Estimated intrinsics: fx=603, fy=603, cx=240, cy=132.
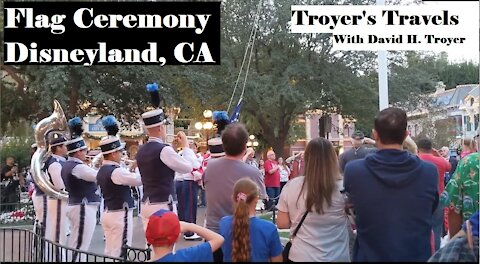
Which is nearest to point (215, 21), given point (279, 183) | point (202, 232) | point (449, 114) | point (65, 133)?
point (65, 133)

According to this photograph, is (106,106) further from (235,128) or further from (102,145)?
(235,128)

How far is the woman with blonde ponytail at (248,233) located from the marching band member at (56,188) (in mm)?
4309

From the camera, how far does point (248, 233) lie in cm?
371

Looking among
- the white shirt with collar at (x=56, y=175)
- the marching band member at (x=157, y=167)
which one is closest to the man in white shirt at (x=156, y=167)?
the marching band member at (x=157, y=167)

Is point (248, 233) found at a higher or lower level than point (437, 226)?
higher

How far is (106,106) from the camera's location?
19.0 metres

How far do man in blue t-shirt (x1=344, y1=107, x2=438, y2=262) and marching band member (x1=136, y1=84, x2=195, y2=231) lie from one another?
299 centimetres

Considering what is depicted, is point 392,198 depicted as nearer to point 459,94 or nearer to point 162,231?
point 162,231

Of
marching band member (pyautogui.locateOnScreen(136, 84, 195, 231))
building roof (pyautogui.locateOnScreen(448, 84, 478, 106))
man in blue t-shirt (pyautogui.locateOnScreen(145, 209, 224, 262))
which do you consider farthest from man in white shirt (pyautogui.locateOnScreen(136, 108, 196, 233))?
building roof (pyautogui.locateOnScreen(448, 84, 478, 106))

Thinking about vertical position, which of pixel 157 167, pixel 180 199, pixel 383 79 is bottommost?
pixel 180 199

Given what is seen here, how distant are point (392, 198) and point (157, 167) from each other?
11.4 feet

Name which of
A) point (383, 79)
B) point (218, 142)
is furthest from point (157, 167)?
point (383, 79)

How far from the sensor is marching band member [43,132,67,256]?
7723mm

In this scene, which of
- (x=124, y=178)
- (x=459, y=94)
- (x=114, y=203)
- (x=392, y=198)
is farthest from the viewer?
(x=459, y=94)
